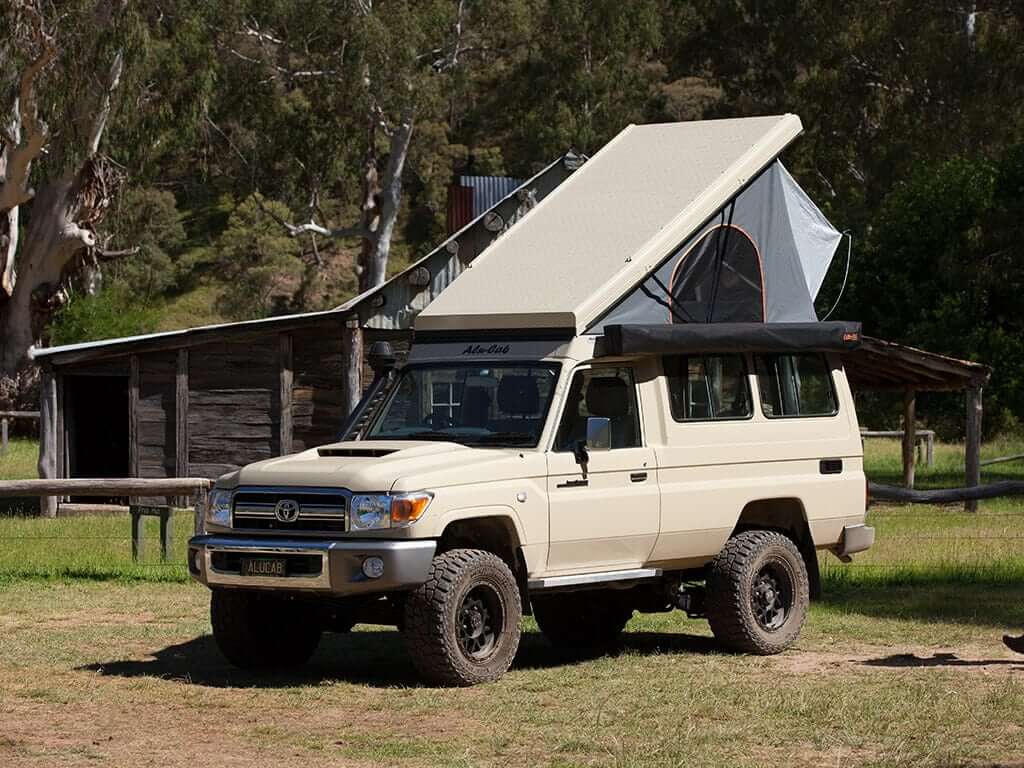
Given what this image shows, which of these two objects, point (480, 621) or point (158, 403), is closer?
point (480, 621)

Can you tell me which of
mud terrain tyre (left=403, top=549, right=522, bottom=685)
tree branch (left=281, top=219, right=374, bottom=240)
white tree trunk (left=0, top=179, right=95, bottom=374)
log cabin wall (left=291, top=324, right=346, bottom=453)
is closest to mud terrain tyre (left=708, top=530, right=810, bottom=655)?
mud terrain tyre (left=403, top=549, right=522, bottom=685)

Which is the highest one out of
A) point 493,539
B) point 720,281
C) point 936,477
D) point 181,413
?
point 720,281

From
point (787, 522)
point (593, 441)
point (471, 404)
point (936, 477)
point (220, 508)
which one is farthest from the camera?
point (936, 477)

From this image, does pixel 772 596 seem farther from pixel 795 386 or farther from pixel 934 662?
pixel 795 386

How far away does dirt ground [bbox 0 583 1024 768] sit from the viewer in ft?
28.1

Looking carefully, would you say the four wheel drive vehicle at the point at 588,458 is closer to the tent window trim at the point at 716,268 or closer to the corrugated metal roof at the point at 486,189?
the tent window trim at the point at 716,268

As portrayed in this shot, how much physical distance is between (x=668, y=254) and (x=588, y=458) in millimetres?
1701

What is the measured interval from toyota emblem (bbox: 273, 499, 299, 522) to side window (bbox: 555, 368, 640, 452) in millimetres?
1654

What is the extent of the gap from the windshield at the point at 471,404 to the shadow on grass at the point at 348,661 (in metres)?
1.50

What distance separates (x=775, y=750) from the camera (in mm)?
8648

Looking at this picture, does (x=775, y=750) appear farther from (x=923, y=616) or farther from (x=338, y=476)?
(x=923, y=616)

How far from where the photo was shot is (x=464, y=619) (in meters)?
10.6

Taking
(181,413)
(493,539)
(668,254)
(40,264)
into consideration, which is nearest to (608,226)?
(668,254)

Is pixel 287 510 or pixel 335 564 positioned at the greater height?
pixel 287 510
